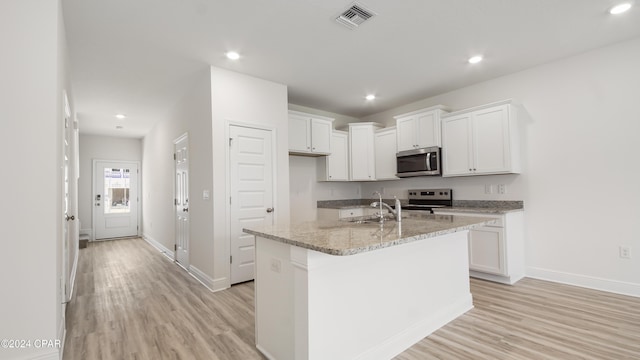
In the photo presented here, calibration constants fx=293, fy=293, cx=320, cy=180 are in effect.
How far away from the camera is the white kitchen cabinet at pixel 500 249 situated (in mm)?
3525

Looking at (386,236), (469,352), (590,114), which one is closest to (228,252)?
(386,236)

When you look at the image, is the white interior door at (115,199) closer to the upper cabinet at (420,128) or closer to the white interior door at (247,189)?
the white interior door at (247,189)

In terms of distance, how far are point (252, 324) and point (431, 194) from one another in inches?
135

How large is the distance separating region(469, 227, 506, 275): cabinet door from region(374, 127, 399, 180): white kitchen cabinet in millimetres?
1717

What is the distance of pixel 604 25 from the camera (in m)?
2.84

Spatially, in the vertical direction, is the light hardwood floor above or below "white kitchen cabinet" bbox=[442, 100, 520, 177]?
below

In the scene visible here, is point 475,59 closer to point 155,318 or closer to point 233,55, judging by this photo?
point 233,55

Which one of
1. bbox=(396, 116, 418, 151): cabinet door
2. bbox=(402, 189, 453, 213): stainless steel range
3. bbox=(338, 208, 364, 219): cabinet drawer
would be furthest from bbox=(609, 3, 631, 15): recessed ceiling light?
bbox=(338, 208, 364, 219): cabinet drawer

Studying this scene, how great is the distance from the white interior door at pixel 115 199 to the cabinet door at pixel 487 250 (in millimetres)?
8083

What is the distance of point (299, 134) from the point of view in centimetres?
475

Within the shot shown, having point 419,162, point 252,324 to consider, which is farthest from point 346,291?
point 419,162

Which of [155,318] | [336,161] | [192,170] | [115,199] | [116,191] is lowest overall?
[155,318]

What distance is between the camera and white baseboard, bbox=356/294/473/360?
1.97 m

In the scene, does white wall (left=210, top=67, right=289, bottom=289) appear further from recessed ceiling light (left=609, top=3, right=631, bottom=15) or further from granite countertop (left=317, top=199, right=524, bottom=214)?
recessed ceiling light (left=609, top=3, right=631, bottom=15)
